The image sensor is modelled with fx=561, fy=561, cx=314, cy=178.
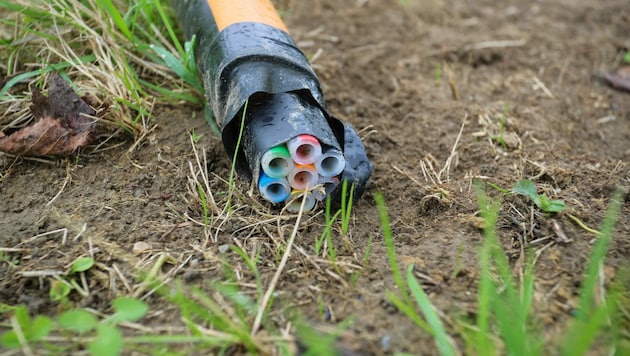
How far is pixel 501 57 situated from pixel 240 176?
1.49 metres

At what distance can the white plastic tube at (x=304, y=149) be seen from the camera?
152 centimetres

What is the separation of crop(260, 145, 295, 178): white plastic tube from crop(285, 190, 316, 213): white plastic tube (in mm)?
78

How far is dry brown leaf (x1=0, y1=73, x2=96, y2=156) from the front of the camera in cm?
178

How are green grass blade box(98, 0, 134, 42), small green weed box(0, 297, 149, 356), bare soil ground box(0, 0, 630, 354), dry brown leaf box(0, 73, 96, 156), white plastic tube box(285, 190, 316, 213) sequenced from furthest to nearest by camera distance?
1. green grass blade box(98, 0, 134, 42)
2. dry brown leaf box(0, 73, 96, 156)
3. white plastic tube box(285, 190, 316, 213)
4. bare soil ground box(0, 0, 630, 354)
5. small green weed box(0, 297, 149, 356)

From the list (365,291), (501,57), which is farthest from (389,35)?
(365,291)

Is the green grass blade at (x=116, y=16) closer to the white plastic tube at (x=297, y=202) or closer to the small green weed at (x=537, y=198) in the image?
the white plastic tube at (x=297, y=202)

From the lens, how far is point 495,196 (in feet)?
5.56

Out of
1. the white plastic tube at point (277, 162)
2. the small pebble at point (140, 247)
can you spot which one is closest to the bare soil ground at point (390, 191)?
the small pebble at point (140, 247)

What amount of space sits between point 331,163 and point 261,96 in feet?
0.97

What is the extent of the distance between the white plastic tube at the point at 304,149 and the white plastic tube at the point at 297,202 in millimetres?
113

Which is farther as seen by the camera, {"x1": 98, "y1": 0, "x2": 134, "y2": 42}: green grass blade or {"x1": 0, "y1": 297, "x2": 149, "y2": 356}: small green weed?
{"x1": 98, "y1": 0, "x2": 134, "y2": 42}: green grass blade

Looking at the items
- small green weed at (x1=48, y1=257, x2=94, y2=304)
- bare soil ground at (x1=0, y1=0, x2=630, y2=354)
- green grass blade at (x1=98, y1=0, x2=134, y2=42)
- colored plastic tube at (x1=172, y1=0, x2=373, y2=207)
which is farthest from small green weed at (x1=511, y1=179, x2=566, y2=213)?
green grass blade at (x1=98, y1=0, x2=134, y2=42)

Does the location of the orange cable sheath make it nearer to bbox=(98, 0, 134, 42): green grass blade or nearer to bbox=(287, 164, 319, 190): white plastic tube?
bbox=(98, 0, 134, 42): green grass blade

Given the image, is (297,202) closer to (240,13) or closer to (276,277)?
(276,277)
